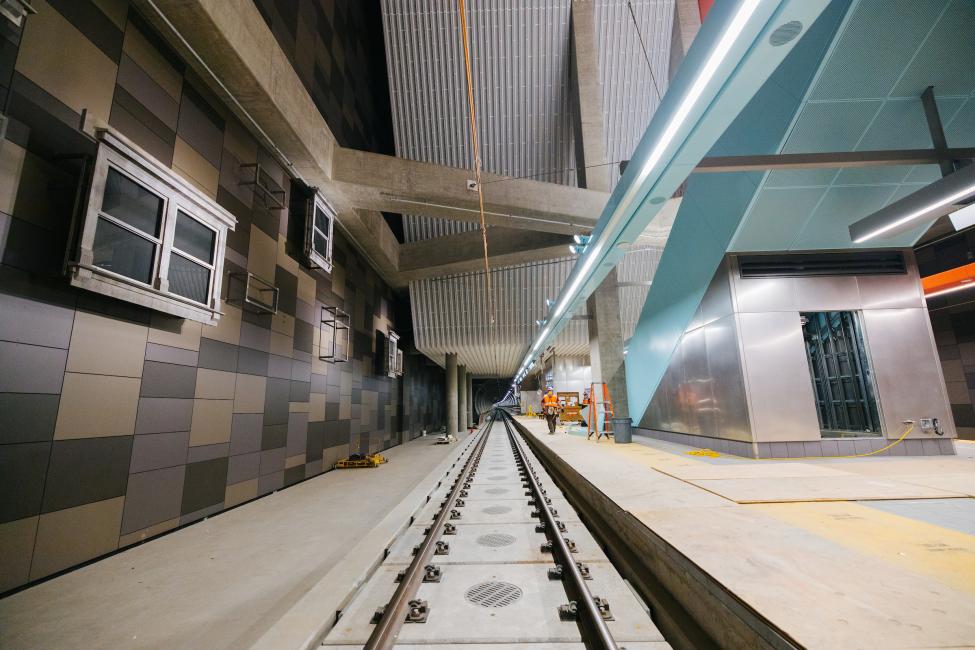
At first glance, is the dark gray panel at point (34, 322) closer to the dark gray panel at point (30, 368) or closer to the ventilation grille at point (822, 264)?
the dark gray panel at point (30, 368)

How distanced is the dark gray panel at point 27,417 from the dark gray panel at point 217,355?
1.88 m

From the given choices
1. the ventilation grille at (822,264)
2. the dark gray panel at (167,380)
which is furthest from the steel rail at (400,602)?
the ventilation grille at (822,264)

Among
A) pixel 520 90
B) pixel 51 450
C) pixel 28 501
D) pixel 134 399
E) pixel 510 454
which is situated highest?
pixel 520 90

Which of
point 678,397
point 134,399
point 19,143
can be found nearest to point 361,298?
point 134,399

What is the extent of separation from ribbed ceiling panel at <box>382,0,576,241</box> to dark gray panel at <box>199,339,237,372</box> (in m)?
9.69

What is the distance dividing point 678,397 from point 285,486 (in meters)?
9.38

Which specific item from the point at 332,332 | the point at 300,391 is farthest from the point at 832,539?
the point at 332,332

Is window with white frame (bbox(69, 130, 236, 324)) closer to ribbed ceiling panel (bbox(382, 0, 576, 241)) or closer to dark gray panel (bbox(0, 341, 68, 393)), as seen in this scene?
dark gray panel (bbox(0, 341, 68, 393))

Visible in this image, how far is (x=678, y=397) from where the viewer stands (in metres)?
9.95

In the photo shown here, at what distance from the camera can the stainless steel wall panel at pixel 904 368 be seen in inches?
275

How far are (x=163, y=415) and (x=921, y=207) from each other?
405 inches

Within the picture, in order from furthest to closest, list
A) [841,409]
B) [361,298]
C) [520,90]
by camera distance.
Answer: [520,90], [361,298], [841,409]

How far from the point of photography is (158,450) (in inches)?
192

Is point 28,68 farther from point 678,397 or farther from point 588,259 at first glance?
point 678,397
